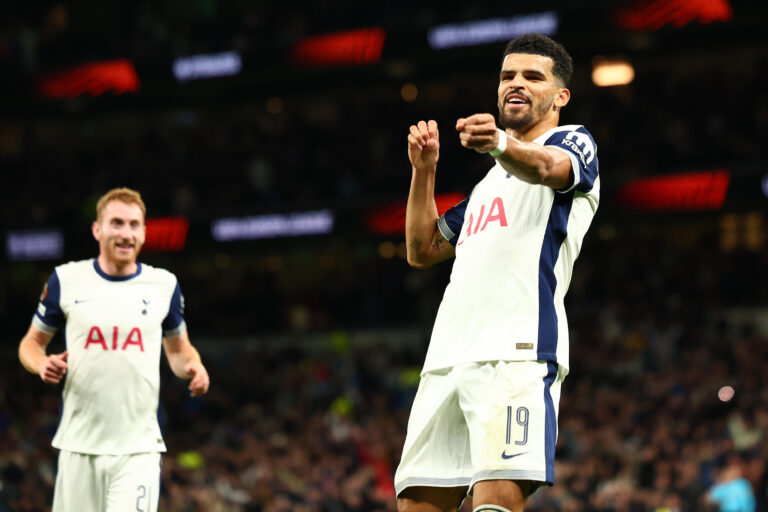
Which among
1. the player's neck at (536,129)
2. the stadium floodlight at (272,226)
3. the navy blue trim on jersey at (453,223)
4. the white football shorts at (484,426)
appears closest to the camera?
the white football shorts at (484,426)

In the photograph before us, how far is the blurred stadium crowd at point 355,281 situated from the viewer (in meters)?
16.5

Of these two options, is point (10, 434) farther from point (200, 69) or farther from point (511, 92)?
point (511, 92)

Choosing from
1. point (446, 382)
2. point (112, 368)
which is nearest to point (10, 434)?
point (112, 368)

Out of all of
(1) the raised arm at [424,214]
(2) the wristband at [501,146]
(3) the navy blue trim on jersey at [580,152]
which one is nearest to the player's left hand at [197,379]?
(1) the raised arm at [424,214]

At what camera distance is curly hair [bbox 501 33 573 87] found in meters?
5.05

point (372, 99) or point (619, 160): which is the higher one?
point (372, 99)

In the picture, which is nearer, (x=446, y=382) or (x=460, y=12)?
(x=446, y=382)

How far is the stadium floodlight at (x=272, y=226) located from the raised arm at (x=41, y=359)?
16672 mm

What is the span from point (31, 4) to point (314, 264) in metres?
11.2

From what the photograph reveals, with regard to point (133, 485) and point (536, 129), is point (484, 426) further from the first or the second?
point (133, 485)

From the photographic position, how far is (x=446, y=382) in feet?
16.1

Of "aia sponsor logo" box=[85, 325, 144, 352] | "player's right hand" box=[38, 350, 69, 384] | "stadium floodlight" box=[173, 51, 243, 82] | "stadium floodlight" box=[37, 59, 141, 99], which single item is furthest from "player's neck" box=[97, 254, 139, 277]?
"stadium floodlight" box=[37, 59, 141, 99]

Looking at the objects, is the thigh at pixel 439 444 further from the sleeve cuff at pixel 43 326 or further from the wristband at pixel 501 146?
the sleeve cuff at pixel 43 326

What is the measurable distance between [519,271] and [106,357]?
2.88 metres
